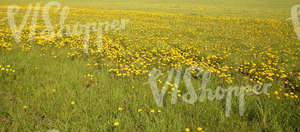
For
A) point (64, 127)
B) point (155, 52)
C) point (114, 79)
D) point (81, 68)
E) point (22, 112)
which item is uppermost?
point (155, 52)

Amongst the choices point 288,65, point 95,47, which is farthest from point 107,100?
point 288,65

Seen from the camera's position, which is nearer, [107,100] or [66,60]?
[107,100]

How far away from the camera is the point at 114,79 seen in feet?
11.0

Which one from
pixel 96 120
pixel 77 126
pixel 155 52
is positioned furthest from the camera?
pixel 155 52

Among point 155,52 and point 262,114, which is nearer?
point 262,114

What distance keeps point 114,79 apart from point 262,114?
111 inches

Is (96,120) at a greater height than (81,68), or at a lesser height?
lesser

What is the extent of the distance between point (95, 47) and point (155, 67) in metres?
2.87

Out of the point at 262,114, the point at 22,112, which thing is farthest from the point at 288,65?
the point at 22,112

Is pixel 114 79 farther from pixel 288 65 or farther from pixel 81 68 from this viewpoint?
pixel 288 65

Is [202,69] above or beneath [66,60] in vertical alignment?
beneath

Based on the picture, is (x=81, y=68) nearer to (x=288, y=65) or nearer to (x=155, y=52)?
(x=155, y=52)

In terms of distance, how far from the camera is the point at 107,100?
8.48 ft

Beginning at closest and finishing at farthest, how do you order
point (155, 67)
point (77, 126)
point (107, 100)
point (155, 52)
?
1. point (77, 126)
2. point (107, 100)
3. point (155, 67)
4. point (155, 52)
